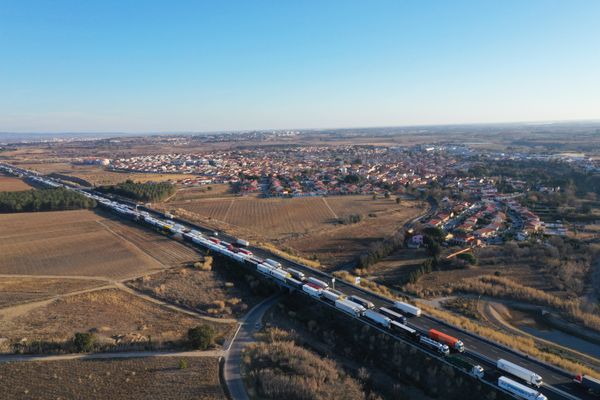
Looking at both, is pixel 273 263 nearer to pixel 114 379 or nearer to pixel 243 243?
pixel 243 243

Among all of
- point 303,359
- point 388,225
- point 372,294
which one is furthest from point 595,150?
point 303,359

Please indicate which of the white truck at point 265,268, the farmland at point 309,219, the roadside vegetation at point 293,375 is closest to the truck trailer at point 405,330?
the roadside vegetation at point 293,375

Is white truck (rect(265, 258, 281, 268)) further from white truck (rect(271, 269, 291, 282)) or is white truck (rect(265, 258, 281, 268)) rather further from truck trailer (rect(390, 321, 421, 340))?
truck trailer (rect(390, 321, 421, 340))

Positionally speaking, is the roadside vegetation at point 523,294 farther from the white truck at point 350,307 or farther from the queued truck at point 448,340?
the white truck at point 350,307

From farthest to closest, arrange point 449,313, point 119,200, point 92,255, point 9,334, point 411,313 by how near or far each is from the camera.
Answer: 1. point 119,200
2. point 92,255
3. point 449,313
4. point 411,313
5. point 9,334

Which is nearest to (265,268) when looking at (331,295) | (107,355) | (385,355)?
(331,295)

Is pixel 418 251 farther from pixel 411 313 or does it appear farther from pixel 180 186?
pixel 180 186

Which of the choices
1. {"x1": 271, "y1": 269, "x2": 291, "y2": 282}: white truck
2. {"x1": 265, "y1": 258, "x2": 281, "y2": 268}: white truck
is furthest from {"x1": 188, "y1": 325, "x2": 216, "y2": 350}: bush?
{"x1": 265, "y1": 258, "x2": 281, "y2": 268}: white truck
